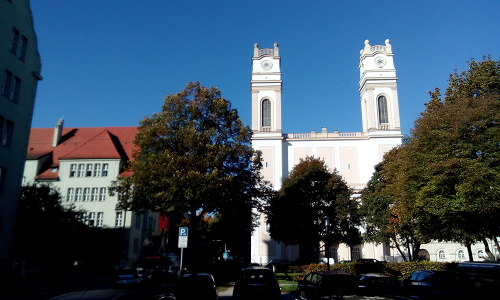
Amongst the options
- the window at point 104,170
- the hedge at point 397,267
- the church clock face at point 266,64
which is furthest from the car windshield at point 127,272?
the church clock face at point 266,64

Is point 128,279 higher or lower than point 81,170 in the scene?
lower

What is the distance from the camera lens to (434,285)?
1431 centimetres

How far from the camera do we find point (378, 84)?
2484 inches

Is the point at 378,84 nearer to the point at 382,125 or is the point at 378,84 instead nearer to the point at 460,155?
the point at 382,125

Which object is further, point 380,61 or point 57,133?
point 380,61

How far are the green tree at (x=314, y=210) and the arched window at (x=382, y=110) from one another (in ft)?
83.1

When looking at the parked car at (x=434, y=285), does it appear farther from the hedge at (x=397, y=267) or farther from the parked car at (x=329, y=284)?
the hedge at (x=397, y=267)

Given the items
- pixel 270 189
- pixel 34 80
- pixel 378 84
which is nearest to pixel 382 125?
pixel 378 84

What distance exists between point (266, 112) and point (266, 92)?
12.1 ft

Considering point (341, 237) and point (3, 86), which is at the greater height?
point (3, 86)

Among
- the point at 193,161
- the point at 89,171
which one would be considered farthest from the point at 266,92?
the point at 193,161

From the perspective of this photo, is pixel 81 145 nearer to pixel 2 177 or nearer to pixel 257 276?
pixel 2 177

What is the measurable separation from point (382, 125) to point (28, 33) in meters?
51.8

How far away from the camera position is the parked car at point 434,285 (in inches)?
535
